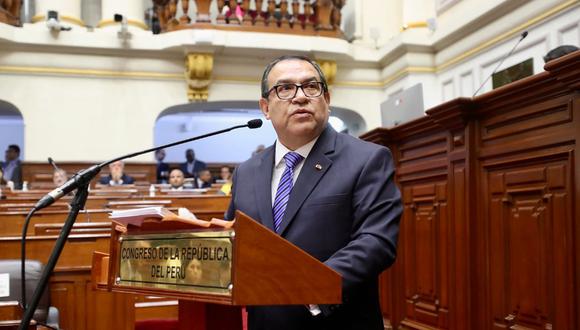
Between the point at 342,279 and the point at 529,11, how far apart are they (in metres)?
5.01

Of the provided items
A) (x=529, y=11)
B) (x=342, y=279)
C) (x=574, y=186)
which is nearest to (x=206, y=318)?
(x=342, y=279)

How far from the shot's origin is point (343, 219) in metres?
1.35

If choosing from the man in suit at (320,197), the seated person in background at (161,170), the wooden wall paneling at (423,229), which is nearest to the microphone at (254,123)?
the man in suit at (320,197)

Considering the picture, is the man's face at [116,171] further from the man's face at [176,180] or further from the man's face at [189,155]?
the man's face at [189,155]

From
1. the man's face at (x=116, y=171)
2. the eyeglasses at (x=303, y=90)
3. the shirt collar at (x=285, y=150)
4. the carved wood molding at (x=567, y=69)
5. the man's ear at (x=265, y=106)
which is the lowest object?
the shirt collar at (x=285, y=150)

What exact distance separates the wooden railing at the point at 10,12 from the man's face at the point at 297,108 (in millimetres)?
6398

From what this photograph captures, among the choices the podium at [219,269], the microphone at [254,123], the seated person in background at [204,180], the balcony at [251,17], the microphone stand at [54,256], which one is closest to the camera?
the podium at [219,269]

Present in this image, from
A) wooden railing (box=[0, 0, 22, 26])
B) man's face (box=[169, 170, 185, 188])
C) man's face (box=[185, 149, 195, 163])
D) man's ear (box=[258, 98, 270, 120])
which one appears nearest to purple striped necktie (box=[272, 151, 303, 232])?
man's ear (box=[258, 98, 270, 120])

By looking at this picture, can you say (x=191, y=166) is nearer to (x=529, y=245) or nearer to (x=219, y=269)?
(x=529, y=245)

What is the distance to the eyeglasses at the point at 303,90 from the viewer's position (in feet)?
4.70

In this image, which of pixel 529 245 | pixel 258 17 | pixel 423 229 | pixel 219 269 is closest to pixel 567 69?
pixel 529 245

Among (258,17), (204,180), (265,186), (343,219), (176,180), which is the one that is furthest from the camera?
(258,17)

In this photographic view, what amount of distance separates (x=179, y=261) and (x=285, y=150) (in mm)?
423

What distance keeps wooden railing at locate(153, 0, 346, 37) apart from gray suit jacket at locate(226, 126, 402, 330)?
616cm
